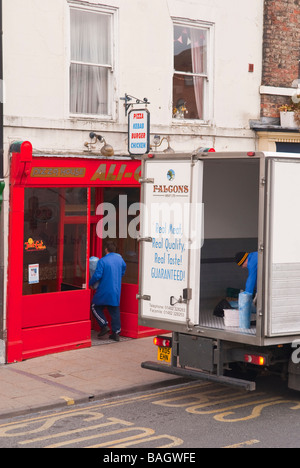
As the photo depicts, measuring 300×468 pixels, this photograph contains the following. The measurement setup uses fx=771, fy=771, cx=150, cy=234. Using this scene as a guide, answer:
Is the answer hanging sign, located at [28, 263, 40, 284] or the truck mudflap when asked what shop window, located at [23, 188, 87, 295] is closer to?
hanging sign, located at [28, 263, 40, 284]

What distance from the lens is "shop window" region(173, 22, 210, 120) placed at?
45.7 ft

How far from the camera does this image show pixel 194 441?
8.09 m

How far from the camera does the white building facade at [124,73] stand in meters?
11.7

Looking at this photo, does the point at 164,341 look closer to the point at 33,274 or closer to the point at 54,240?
the point at 33,274

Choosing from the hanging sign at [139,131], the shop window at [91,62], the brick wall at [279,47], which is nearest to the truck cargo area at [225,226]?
the hanging sign at [139,131]

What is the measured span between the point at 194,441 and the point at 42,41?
22.2 ft

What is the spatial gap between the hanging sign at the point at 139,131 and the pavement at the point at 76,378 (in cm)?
331

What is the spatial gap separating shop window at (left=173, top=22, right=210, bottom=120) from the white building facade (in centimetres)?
2

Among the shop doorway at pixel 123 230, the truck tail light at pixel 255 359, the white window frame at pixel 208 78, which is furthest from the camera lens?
the white window frame at pixel 208 78

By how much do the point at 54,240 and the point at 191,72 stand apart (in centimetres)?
420

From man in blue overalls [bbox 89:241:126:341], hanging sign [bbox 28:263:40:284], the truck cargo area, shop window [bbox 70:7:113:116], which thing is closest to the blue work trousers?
man in blue overalls [bbox 89:241:126:341]

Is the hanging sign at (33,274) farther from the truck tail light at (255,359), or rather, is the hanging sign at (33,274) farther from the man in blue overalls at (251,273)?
the truck tail light at (255,359)

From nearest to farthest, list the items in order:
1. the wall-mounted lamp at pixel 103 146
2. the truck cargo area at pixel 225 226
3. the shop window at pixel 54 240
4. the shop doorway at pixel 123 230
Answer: the truck cargo area at pixel 225 226 → the shop window at pixel 54 240 → the wall-mounted lamp at pixel 103 146 → the shop doorway at pixel 123 230
